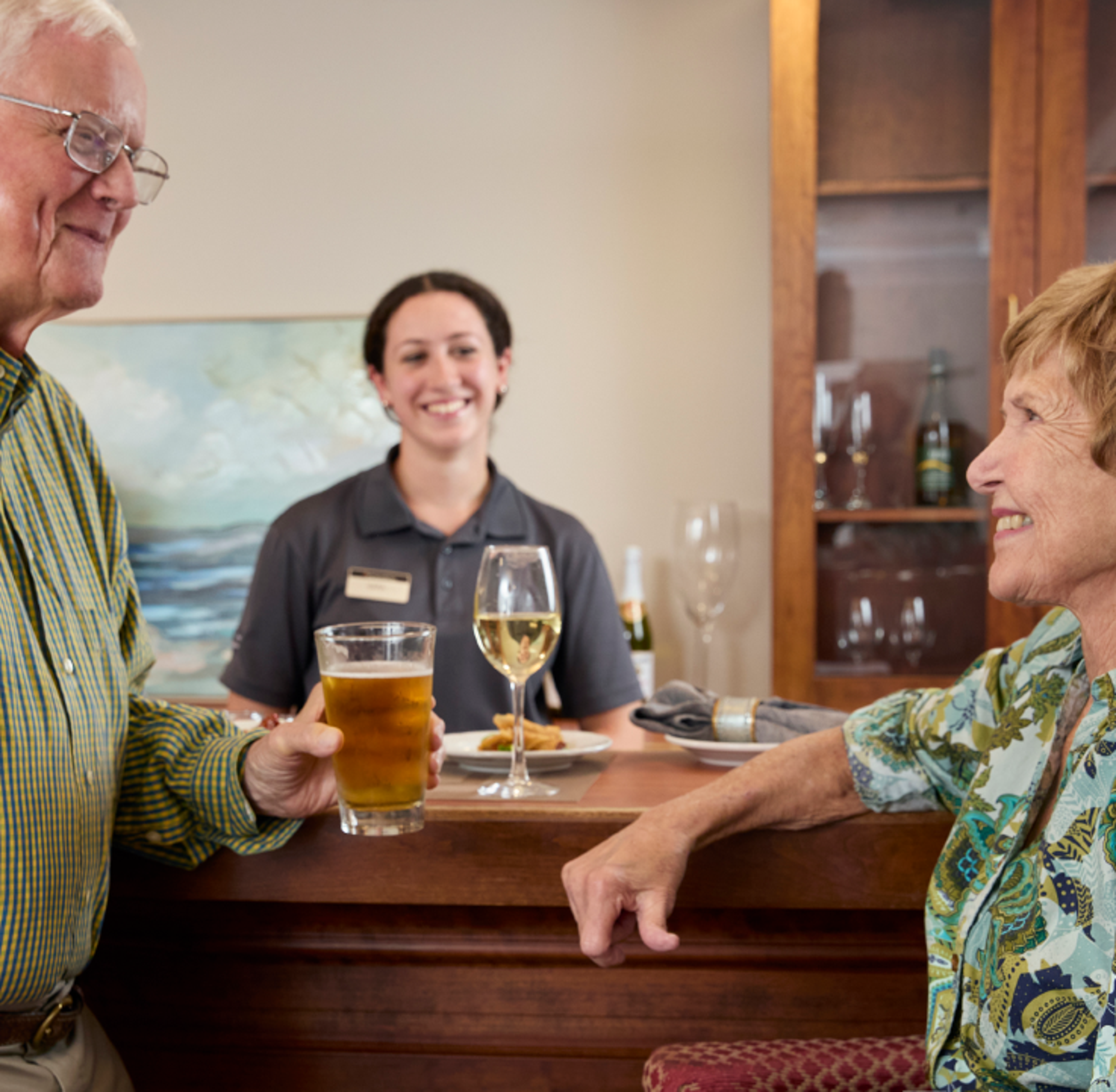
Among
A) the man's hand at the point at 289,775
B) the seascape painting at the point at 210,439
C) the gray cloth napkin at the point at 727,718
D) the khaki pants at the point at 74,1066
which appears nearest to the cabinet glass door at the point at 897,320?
the seascape painting at the point at 210,439

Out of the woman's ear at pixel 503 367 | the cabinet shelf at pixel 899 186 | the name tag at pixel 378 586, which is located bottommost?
the name tag at pixel 378 586

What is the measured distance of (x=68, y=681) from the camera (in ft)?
3.60

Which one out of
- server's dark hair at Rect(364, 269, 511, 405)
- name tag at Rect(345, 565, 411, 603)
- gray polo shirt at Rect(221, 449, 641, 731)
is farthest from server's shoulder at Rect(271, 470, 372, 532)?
server's dark hair at Rect(364, 269, 511, 405)

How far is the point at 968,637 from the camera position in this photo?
2730mm

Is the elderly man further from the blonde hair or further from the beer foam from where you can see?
the blonde hair

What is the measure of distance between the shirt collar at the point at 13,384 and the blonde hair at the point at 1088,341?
2.91ft

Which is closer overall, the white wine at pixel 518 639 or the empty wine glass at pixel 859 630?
the white wine at pixel 518 639

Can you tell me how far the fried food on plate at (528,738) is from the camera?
4.61 feet

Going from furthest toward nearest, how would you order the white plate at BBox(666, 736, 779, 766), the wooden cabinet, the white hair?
the wooden cabinet < the white plate at BBox(666, 736, 779, 766) < the white hair

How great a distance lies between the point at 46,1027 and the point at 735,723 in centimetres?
78

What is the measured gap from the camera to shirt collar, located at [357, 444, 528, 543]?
217 cm

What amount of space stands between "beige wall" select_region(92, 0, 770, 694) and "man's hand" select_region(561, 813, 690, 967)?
6.80ft

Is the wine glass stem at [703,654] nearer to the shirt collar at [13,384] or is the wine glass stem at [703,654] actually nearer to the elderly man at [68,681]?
the elderly man at [68,681]

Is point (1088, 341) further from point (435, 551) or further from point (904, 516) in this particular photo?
point (904, 516)
